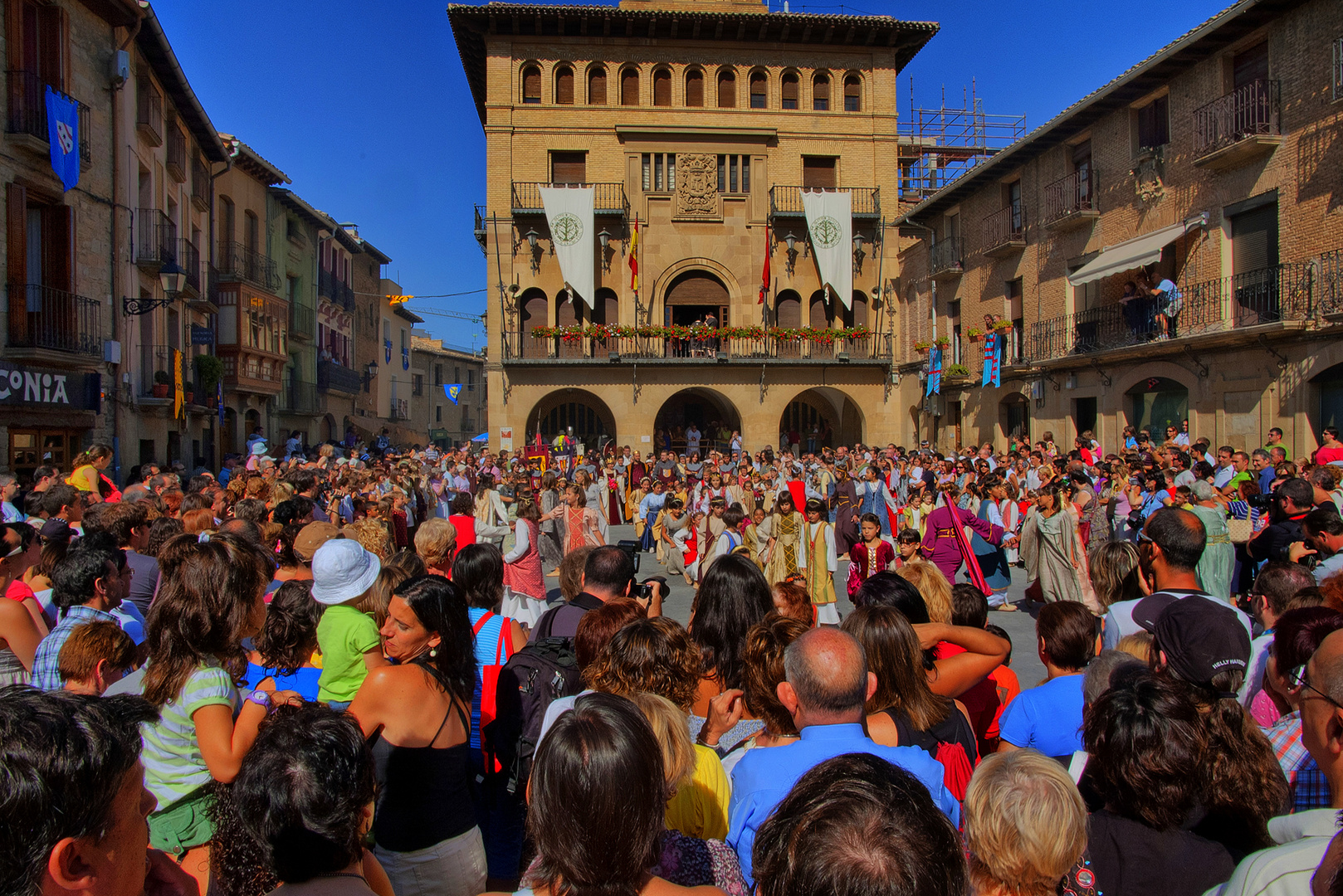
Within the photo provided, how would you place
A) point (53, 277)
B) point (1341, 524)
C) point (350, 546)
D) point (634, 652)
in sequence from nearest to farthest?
point (634, 652)
point (350, 546)
point (1341, 524)
point (53, 277)

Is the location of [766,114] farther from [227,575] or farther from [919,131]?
[227,575]

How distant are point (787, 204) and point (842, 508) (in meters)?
18.2

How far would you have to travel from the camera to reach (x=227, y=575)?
3121mm

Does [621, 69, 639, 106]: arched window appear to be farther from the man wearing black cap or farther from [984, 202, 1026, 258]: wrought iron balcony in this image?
the man wearing black cap

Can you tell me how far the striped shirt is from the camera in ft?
9.01

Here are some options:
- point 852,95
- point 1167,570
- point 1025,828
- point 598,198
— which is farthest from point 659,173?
point 1025,828

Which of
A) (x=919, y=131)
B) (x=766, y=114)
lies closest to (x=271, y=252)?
(x=766, y=114)

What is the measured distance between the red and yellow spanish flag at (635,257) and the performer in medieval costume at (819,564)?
65.1 feet

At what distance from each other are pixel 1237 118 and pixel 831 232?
12.4 metres

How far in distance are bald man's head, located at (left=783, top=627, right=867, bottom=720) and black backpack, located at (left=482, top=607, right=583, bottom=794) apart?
1348 mm

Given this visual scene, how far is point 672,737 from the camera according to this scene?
243 centimetres

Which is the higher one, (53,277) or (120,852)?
(53,277)

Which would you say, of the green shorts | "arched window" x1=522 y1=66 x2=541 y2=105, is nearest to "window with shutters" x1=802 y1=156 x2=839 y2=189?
"arched window" x1=522 y1=66 x2=541 y2=105

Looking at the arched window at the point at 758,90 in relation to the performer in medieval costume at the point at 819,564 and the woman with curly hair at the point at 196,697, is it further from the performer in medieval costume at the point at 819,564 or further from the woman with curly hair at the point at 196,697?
the woman with curly hair at the point at 196,697
